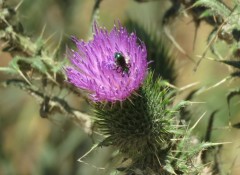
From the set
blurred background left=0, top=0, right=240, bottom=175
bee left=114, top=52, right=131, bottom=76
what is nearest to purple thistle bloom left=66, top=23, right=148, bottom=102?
bee left=114, top=52, right=131, bottom=76

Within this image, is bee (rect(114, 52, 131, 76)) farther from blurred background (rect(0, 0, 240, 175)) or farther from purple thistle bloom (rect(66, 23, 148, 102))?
blurred background (rect(0, 0, 240, 175))

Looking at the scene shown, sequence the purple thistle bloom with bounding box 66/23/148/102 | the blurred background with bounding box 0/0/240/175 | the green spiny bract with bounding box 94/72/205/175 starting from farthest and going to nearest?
1. the blurred background with bounding box 0/0/240/175
2. the green spiny bract with bounding box 94/72/205/175
3. the purple thistle bloom with bounding box 66/23/148/102

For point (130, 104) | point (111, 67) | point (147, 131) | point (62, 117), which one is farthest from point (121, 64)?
point (62, 117)

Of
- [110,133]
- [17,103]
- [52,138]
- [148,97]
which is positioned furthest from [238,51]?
[17,103]

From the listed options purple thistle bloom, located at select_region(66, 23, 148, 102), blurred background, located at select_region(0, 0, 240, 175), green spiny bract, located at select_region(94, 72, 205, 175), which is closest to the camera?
purple thistle bloom, located at select_region(66, 23, 148, 102)

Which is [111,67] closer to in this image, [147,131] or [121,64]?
[121,64]

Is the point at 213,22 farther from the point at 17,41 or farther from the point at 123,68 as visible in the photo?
the point at 17,41
